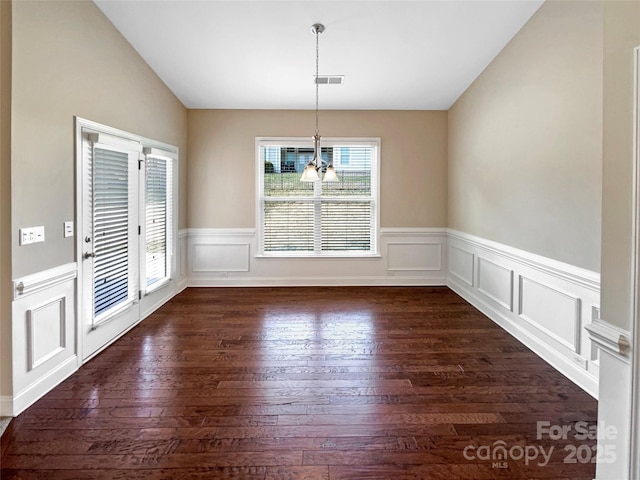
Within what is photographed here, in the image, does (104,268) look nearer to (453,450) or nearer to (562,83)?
(453,450)

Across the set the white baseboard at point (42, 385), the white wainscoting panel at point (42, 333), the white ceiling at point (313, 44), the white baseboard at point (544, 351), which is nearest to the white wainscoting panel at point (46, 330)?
the white wainscoting panel at point (42, 333)

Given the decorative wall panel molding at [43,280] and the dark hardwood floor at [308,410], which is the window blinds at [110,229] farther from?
the dark hardwood floor at [308,410]

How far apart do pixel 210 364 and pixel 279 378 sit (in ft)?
2.09

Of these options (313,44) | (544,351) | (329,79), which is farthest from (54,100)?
(544,351)

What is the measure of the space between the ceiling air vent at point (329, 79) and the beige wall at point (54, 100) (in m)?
2.16

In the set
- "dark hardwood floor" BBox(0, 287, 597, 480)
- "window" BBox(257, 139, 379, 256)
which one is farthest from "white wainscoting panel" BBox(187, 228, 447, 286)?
"dark hardwood floor" BBox(0, 287, 597, 480)

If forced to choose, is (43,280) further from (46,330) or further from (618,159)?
(618,159)

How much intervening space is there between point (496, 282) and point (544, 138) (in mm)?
1622

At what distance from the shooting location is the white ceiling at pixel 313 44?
3354 mm

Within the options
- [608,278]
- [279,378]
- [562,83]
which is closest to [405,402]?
[279,378]

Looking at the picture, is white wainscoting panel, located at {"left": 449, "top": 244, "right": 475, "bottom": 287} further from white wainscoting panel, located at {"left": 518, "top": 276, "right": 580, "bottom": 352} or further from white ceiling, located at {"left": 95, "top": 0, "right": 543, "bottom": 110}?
white ceiling, located at {"left": 95, "top": 0, "right": 543, "bottom": 110}

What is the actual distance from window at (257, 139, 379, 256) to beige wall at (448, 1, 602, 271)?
1.66 metres

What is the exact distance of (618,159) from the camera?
138 centimetres

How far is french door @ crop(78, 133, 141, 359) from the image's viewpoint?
10.1 ft
